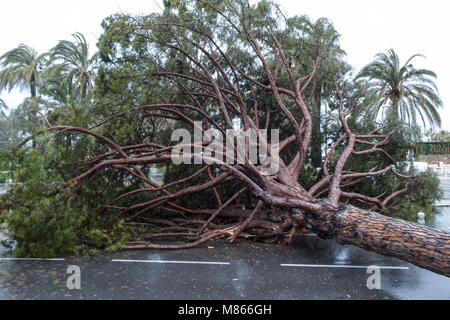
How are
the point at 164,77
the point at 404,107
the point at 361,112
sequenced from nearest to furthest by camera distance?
1. the point at 164,77
2. the point at 361,112
3. the point at 404,107

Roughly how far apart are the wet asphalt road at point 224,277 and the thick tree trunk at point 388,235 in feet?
1.46

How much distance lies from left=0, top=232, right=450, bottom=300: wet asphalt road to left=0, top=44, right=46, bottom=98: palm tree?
51.4 ft

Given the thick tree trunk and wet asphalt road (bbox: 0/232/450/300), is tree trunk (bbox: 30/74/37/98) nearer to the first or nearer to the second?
wet asphalt road (bbox: 0/232/450/300)

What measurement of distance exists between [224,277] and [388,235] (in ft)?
7.35

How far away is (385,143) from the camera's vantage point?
26.9 ft

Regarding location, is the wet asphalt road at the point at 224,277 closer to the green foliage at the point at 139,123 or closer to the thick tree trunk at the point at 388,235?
the thick tree trunk at the point at 388,235

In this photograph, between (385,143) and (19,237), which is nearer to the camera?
(19,237)

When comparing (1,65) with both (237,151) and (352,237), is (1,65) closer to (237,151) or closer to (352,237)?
(237,151)

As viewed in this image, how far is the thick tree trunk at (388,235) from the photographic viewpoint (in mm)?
3816

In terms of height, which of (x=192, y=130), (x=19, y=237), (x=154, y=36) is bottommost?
(x=19, y=237)

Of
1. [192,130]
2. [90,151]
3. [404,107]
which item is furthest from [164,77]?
[404,107]

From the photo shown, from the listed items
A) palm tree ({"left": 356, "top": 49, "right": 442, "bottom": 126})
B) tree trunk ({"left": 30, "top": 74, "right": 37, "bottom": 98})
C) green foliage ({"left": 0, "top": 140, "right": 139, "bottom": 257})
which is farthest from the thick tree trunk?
tree trunk ({"left": 30, "top": 74, "right": 37, "bottom": 98})

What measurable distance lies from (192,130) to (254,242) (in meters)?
3.55

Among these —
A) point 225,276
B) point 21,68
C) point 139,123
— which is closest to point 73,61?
point 21,68
